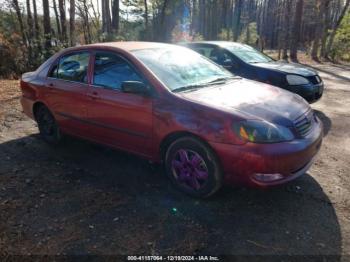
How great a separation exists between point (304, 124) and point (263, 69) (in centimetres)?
381

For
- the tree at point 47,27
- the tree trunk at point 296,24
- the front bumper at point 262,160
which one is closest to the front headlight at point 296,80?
the front bumper at point 262,160

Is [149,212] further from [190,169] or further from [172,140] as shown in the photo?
[172,140]

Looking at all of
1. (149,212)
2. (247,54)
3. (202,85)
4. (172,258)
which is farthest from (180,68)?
(247,54)

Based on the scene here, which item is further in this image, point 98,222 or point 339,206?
point 339,206

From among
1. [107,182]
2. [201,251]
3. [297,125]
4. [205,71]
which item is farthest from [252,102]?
[107,182]

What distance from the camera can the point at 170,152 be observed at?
12.0 feet

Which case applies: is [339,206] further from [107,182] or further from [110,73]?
[110,73]

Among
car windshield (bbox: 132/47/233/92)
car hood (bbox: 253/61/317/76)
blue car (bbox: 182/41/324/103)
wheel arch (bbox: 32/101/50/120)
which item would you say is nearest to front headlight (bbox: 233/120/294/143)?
car windshield (bbox: 132/47/233/92)

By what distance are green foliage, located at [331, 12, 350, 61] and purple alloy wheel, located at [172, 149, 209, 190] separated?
2112 centimetres

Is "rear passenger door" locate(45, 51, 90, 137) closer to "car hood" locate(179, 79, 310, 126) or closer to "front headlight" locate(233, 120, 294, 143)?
"car hood" locate(179, 79, 310, 126)

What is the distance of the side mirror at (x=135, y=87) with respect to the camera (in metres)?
3.67

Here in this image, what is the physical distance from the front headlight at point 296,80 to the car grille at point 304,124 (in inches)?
128

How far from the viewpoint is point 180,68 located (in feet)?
13.4

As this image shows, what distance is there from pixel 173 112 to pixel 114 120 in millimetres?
974
